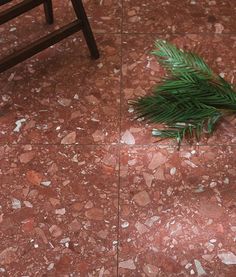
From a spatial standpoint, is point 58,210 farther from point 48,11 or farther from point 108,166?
point 48,11

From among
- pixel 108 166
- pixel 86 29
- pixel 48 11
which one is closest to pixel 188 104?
pixel 108 166

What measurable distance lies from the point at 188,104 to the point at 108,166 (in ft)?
1.16

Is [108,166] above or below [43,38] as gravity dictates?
below

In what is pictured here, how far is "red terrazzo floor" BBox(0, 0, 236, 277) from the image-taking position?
1325 mm

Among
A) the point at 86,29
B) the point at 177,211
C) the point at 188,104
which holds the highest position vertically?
the point at 86,29

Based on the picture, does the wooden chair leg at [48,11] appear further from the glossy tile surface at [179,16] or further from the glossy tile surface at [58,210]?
the glossy tile surface at [58,210]

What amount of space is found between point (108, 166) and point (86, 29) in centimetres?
54

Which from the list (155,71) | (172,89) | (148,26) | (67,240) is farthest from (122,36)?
(67,240)

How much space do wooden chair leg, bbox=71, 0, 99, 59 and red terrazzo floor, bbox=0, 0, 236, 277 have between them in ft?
A: 0.16

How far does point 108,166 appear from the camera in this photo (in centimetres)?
149

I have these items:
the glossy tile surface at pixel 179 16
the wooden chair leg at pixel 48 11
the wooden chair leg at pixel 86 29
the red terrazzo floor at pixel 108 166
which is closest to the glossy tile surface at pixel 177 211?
the red terrazzo floor at pixel 108 166

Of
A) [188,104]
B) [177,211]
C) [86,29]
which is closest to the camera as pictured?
[177,211]

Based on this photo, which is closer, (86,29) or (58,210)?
(58,210)

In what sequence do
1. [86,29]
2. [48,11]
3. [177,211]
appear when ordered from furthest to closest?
1. [48,11]
2. [86,29]
3. [177,211]
